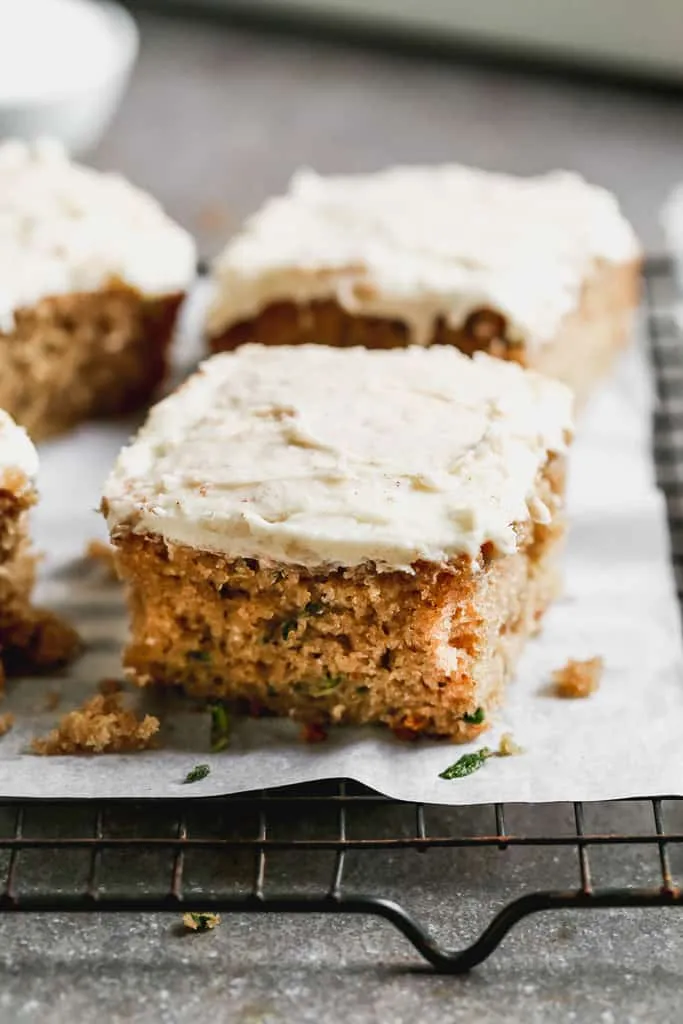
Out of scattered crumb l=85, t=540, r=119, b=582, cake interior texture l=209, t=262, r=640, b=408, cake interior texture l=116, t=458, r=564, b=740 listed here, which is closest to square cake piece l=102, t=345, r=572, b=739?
cake interior texture l=116, t=458, r=564, b=740

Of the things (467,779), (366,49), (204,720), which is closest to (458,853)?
(467,779)

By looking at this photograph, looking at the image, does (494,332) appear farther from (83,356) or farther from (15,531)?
(15,531)

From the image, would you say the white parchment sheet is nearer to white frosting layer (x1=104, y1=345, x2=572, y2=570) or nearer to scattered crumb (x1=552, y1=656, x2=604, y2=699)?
scattered crumb (x1=552, y1=656, x2=604, y2=699)

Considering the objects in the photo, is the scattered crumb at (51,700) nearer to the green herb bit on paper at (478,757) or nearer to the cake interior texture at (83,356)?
the green herb bit on paper at (478,757)

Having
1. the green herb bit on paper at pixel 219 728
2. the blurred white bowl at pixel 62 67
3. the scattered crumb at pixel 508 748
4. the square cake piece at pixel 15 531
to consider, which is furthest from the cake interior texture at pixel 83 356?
the scattered crumb at pixel 508 748

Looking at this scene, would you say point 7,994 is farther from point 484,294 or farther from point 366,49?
point 366,49

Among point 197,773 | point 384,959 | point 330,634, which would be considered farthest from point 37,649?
point 384,959
